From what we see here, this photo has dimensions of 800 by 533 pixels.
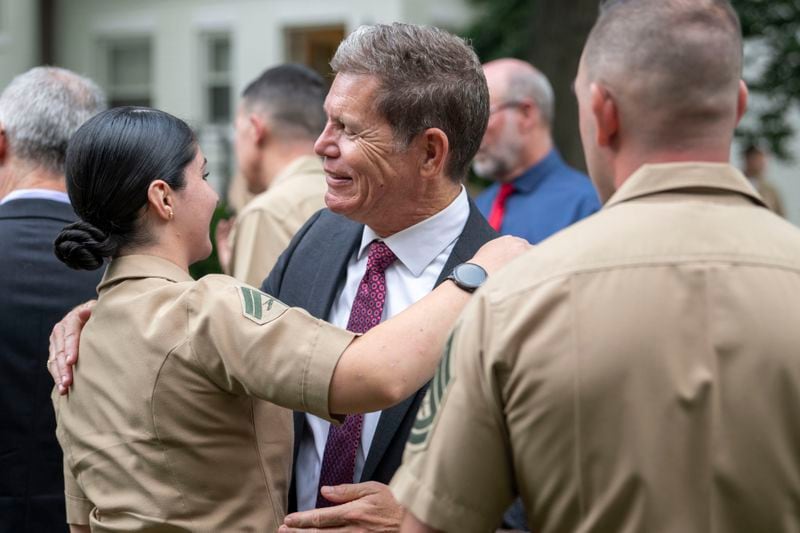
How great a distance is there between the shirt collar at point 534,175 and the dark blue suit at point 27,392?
10.3 ft

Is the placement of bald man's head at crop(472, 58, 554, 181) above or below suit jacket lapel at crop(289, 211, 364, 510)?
below

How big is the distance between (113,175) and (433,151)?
0.82 metres

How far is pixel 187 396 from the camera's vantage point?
2.40 metres

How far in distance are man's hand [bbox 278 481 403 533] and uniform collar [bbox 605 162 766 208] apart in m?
1.00

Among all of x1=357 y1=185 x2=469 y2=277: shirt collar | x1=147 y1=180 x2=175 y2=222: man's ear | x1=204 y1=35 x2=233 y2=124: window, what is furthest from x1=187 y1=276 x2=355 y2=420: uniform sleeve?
x1=204 y1=35 x2=233 y2=124: window

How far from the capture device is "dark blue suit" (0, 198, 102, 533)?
3301 mm

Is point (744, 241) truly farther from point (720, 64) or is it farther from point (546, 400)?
point (546, 400)

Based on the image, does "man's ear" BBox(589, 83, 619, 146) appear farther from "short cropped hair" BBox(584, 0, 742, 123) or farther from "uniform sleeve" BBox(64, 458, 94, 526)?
"uniform sleeve" BBox(64, 458, 94, 526)

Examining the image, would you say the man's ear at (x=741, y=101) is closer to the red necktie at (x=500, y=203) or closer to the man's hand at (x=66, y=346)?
the man's hand at (x=66, y=346)

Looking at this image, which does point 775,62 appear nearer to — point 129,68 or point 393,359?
point 129,68

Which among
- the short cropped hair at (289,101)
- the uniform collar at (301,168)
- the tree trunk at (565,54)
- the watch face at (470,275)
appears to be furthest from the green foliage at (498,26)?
the watch face at (470,275)

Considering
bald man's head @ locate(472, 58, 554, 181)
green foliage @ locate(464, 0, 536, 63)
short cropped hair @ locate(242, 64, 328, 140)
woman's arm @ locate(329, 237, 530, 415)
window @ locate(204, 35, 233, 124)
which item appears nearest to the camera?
woman's arm @ locate(329, 237, 530, 415)

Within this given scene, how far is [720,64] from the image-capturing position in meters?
1.85

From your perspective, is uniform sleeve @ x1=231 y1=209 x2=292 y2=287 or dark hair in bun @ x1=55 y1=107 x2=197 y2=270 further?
uniform sleeve @ x1=231 y1=209 x2=292 y2=287
